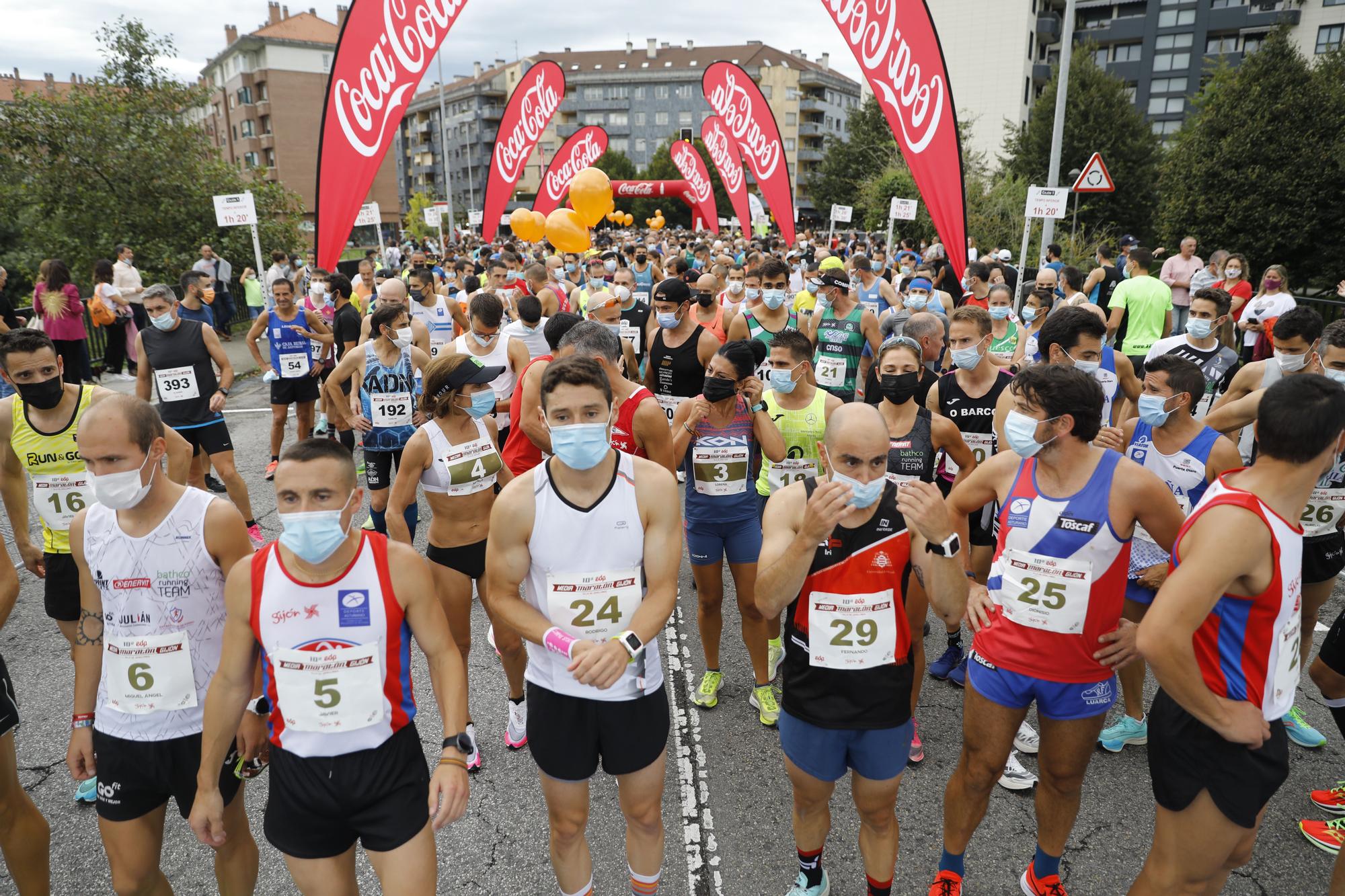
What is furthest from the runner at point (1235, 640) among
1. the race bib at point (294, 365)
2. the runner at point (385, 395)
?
the race bib at point (294, 365)

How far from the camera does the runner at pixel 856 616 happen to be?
273 centimetres

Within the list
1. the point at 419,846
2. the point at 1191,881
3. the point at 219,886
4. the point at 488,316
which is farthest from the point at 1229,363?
the point at 219,886

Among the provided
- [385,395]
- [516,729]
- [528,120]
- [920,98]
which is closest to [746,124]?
[528,120]

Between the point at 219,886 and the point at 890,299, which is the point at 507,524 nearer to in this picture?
the point at 219,886

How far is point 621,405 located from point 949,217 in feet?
16.1

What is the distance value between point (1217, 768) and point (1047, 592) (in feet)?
2.33

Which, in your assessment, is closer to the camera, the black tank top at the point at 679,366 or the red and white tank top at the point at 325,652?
the red and white tank top at the point at 325,652

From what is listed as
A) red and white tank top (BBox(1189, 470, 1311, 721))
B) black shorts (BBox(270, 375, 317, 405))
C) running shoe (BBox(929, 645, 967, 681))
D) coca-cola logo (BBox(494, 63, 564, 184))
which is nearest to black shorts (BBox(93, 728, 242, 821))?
red and white tank top (BBox(1189, 470, 1311, 721))

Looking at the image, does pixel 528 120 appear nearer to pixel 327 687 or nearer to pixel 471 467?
pixel 471 467

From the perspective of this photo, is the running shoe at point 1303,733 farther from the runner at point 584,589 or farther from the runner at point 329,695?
the runner at point 329,695

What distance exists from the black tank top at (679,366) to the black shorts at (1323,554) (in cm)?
376

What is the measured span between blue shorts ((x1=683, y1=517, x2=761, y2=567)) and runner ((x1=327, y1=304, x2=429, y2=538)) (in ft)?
8.86

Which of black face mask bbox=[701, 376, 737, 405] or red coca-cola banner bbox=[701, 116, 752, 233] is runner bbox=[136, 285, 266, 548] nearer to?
black face mask bbox=[701, 376, 737, 405]

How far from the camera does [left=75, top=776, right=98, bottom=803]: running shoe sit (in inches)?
150
